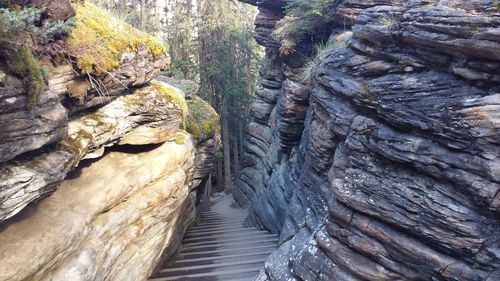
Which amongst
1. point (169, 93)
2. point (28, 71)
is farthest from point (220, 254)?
point (28, 71)

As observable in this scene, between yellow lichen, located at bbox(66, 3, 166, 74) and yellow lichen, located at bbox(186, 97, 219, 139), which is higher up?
yellow lichen, located at bbox(66, 3, 166, 74)

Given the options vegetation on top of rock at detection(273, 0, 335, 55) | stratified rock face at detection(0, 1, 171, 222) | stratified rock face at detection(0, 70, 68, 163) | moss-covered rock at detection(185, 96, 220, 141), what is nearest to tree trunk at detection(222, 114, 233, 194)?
moss-covered rock at detection(185, 96, 220, 141)

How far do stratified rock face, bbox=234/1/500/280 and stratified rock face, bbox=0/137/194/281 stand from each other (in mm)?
2385

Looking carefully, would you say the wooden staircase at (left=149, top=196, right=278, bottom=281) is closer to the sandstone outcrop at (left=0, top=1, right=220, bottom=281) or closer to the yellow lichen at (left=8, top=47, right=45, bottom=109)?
the sandstone outcrop at (left=0, top=1, right=220, bottom=281)

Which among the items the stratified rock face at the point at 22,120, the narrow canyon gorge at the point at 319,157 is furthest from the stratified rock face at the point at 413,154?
the stratified rock face at the point at 22,120

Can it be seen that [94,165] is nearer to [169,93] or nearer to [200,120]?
[169,93]

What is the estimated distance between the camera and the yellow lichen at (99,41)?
6004mm

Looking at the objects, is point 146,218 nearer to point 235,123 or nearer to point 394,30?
point 394,30

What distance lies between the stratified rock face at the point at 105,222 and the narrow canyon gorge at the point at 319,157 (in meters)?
0.02

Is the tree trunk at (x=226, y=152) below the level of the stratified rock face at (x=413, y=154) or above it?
below

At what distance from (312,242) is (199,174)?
6.73m

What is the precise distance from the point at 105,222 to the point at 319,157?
4.19 m

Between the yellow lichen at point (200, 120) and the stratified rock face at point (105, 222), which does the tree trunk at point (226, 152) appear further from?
the stratified rock face at point (105, 222)

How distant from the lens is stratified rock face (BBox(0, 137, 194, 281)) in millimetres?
4703
